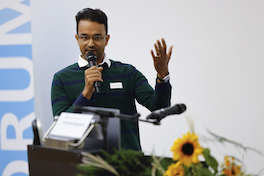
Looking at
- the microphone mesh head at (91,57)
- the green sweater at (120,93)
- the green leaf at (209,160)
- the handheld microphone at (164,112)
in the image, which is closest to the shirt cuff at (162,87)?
the green sweater at (120,93)

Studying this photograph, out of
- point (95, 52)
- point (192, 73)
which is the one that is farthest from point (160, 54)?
point (192, 73)

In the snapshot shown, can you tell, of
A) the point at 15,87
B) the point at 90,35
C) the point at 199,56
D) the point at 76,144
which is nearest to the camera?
the point at 76,144

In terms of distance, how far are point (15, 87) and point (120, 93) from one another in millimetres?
988

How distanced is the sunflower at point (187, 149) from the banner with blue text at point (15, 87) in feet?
6.29

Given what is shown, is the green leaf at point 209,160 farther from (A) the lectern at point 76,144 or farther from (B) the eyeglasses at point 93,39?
(B) the eyeglasses at point 93,39

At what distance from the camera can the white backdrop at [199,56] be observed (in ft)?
9.24

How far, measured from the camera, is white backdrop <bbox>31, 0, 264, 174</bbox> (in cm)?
282

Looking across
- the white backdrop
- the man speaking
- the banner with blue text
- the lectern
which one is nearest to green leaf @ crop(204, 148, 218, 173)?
the lectern

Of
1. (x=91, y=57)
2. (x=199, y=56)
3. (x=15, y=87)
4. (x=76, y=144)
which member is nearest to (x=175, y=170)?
(x=76, y=144)

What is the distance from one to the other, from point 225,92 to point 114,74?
1346mm

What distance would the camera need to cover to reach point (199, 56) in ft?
9.54

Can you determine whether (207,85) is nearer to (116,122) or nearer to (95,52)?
(95,52)

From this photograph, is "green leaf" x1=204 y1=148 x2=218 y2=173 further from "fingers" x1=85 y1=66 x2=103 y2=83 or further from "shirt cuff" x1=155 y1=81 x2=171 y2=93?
"shirt cuff" x1=155 y1=81 x2=171 y2=93

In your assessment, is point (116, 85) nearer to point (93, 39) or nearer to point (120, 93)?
point (120, 93)
